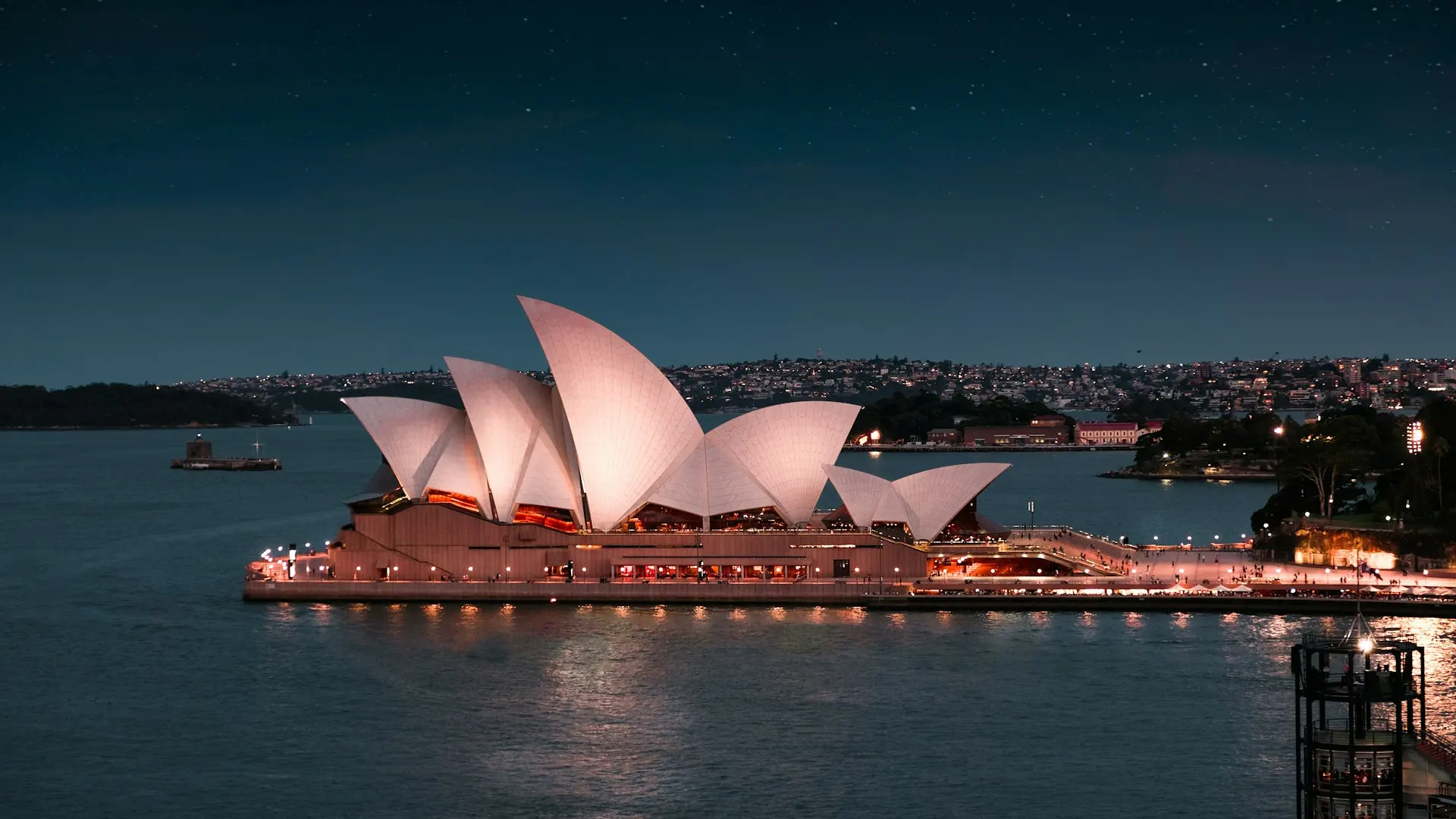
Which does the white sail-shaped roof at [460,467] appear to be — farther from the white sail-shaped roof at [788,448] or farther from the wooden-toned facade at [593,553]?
the white sail-shaped roof at [788,448]

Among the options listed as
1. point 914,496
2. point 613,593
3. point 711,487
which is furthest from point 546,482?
point 914,496

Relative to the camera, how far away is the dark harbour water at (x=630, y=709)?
76.0 ft

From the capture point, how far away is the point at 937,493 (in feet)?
149

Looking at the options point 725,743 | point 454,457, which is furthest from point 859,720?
point 454,457

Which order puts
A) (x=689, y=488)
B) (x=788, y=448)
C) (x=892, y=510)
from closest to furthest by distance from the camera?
(x=689, y=488), (x=892, y=510), (x=788, y=448)

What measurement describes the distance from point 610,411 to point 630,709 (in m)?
15.3

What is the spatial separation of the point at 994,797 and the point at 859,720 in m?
4.74

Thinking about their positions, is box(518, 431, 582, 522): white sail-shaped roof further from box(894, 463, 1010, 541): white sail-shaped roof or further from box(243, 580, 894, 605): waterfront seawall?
box(894, 463, 1010, 541): white sail-shaped roof

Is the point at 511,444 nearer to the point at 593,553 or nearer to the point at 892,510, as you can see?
the point at 593,553

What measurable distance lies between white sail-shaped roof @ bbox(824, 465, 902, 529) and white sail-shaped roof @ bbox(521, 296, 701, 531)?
4.66 metres

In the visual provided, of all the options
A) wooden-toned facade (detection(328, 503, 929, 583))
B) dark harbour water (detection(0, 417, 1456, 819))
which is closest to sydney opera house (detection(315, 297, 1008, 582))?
wooden-toned facade (detection(328, 503, 929, 583))

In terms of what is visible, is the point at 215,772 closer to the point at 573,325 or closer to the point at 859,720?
the point at 859,720

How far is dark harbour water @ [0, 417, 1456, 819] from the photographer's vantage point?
23.2 m

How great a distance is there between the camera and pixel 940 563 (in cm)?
4347
